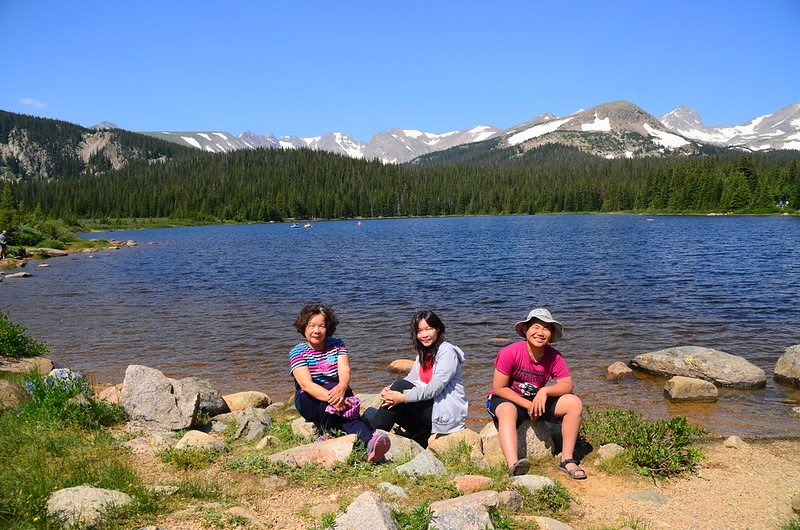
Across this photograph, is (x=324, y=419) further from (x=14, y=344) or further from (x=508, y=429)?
(x=14, y=344)

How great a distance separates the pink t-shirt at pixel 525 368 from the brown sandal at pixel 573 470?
0.99 m

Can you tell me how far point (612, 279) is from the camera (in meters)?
32.5

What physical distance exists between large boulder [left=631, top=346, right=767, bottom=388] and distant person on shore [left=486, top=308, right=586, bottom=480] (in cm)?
733

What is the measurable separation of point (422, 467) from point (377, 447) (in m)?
0.63

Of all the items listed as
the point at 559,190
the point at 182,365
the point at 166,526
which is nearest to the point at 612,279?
the point at 182,365

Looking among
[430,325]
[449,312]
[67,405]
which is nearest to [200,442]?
[67,405]

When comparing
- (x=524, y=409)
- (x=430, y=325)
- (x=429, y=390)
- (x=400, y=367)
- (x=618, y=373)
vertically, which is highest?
(x=430, y=325)

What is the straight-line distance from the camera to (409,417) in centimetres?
840

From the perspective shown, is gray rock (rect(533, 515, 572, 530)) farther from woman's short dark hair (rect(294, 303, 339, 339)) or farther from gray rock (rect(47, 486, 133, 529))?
gray rock (rect(47, 486, 133, 529))

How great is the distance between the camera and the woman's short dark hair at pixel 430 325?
787cm

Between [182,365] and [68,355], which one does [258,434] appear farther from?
[68,355]

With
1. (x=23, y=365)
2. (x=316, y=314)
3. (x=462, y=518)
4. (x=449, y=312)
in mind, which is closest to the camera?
(x=462, y=518)

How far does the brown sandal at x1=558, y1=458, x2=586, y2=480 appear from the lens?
7.09 meters

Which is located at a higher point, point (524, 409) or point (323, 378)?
point (323, 378)
